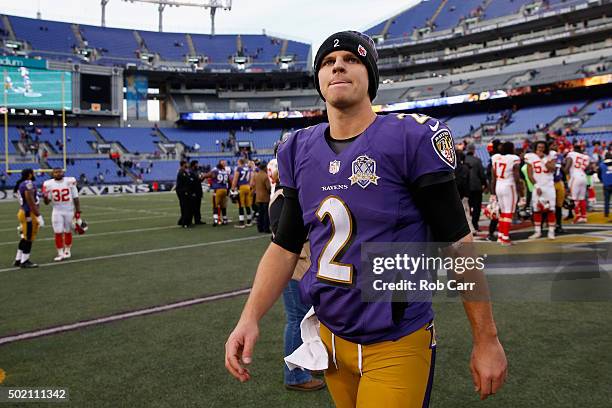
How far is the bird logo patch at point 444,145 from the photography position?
1.61 metres

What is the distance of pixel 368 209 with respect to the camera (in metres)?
1.65

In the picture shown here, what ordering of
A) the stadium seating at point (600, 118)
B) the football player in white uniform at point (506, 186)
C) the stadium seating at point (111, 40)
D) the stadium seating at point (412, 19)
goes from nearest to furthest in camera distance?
1. the football player in white uniform at point (506, 186)
2. the stadium seating at point (600, 118)
3. the stadium seating at point (111, 40)
4. the stadium seating at point (412, 19)

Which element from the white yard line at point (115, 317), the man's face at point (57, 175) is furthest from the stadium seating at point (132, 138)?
the white yard line at point (115, 317)

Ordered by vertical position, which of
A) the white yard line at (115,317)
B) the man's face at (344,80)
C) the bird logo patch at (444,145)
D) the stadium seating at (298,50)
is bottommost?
the white yard line at (115,317)

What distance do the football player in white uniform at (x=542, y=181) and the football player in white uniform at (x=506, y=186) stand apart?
1.64ft

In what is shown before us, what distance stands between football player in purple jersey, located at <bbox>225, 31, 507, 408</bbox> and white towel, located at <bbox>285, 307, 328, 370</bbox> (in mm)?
36

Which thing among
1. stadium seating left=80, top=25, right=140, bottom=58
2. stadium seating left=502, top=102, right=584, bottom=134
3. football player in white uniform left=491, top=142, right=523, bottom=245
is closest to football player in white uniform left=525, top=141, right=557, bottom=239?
football player in white uniform left=491, top=142, right=523, bottom=245

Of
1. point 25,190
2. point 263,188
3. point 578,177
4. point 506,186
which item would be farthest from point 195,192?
point 578,177

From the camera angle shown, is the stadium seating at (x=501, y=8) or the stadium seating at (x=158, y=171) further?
the stadium seating at (x=501, y=8)

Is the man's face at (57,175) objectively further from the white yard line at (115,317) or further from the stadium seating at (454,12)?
the stadium seating at (454,12)

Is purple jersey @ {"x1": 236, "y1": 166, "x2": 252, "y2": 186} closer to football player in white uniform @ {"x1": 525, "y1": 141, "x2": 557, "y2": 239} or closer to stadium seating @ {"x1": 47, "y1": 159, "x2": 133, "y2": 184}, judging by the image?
football player in white uniform @ {"x1": 525, "y1": 141, "x2": 557, "y2": 239}

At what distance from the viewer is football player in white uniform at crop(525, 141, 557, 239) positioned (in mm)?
9477

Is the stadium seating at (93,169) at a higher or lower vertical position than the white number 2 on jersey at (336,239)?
higher

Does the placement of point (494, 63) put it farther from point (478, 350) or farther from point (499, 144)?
point (478, 350)
